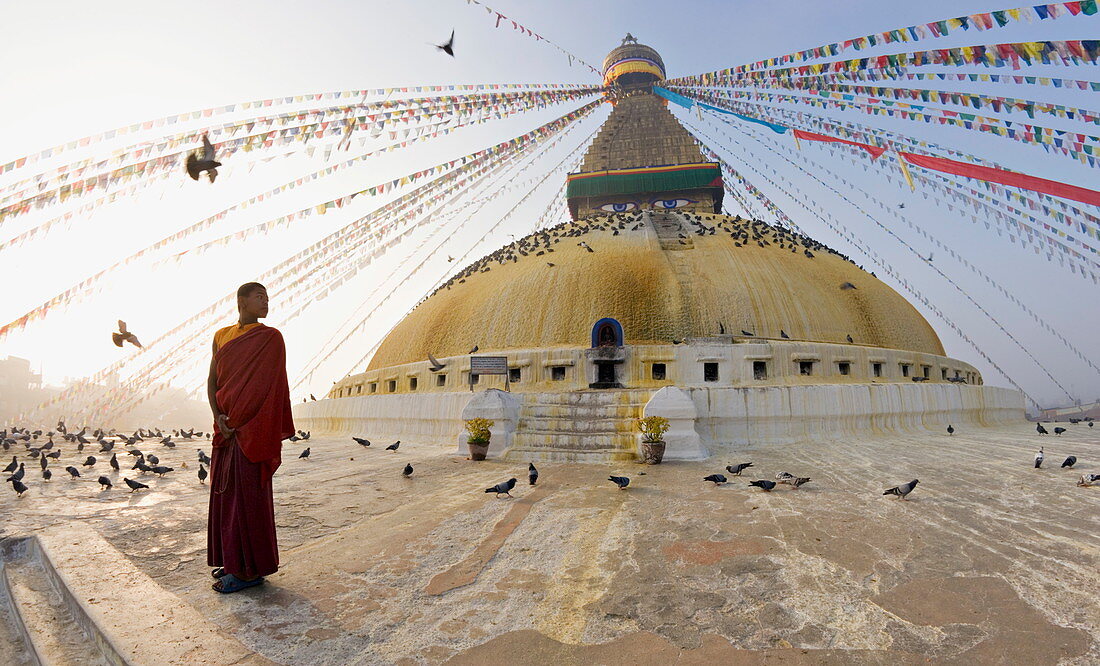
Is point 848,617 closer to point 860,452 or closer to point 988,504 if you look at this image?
point 988,504

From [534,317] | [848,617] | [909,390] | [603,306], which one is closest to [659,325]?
[603,306]

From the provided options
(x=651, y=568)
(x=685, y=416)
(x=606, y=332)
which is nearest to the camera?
(x=651, y=568)

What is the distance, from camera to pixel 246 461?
4.19 metres

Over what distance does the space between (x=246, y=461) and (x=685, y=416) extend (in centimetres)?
838

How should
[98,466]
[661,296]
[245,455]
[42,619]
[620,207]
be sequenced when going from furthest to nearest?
[620,207], [661,296], [98,466], [245,455], [42,619]

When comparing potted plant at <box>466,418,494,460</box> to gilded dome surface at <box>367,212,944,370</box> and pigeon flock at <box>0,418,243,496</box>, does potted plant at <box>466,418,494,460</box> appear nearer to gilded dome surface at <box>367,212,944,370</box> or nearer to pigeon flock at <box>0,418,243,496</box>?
pigeon flock at <box>0,418,243,496</box>

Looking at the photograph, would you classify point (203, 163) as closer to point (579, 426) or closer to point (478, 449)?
point (478, 449)

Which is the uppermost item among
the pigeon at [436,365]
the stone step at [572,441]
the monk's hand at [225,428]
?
the pigeon at [436,365]

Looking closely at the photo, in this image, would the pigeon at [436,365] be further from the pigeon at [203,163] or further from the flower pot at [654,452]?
the pigeon at [203,163]

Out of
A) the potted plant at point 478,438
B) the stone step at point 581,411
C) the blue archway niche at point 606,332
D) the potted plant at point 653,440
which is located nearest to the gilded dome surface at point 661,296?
the blue archway niche at point 606,332

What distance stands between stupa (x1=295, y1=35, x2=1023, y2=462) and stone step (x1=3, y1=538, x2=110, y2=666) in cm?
729

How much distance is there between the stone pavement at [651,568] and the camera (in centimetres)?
338

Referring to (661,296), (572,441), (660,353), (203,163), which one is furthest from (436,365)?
(203,163)

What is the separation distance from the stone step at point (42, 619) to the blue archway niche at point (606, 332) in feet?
38.8
